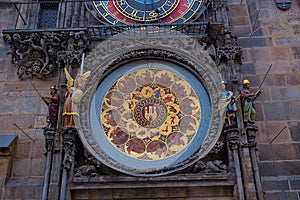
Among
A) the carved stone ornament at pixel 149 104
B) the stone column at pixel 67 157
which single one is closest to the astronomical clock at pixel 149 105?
the carved stone ornament at pixel 149 104

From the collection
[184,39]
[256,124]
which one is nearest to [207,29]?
[184,39]

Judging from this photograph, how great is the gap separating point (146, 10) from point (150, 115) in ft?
10.3

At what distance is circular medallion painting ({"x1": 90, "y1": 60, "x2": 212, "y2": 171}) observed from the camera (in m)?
7.96

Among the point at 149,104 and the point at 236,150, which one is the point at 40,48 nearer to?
the point at 149,104

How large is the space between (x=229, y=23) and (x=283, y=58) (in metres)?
1.53

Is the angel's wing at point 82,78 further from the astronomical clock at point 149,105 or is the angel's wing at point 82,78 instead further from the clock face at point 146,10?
the clock face at point 146,10

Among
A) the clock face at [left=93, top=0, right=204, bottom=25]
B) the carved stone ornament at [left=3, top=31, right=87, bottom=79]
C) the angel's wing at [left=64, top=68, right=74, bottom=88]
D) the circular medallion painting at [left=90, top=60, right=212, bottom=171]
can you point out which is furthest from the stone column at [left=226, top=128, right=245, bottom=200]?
the carved stone ornament at [left=3, top=31, right=87, bottom=79]

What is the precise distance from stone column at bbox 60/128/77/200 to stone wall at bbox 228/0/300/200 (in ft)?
12.4

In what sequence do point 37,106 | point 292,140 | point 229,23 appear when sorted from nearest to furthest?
1. point 292,140
2. point 37,106
3. point 229,23

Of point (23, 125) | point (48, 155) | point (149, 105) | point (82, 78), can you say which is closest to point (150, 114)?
point (149, 105)

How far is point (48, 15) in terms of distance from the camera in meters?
10.6

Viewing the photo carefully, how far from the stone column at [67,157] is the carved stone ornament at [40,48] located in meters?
2.01

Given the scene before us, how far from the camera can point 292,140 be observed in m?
8.30

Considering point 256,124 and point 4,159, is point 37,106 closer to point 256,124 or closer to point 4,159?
point 4,159
